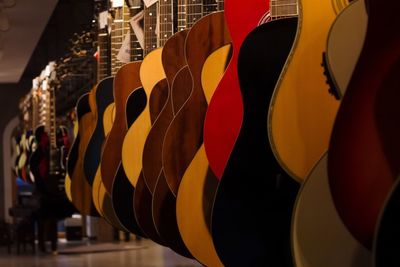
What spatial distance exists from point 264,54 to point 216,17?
28.5 inches

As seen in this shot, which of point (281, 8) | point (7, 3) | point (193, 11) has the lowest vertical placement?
point (281, 8)

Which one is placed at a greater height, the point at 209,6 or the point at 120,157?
the point at 209,6

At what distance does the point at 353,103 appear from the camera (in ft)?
4.17

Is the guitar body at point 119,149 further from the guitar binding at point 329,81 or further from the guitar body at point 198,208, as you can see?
the guitar binding at point 329,81

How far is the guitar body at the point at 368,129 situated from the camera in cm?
123

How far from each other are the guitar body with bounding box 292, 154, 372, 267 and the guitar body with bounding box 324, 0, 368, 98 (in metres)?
0.13

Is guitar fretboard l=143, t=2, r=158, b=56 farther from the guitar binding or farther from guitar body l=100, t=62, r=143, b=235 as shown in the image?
the guitar binding

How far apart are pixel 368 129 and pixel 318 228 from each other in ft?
0.62

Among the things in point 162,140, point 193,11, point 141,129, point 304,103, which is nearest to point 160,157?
point 162,140

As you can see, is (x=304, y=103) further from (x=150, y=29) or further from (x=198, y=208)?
(x=150, y=29)

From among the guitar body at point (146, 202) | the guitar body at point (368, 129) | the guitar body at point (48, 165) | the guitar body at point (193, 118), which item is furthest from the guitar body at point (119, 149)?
the guitar body at point (48, 165)

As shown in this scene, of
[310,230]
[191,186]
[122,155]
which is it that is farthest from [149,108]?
[310,230]

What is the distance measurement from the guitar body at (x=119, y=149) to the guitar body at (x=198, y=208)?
0.82m

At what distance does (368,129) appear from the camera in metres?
1.25
